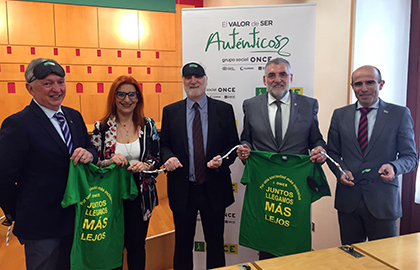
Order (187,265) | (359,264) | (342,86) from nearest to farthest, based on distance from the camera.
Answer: (359,264), (187,265), (342,86)

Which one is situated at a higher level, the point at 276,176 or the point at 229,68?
the point at 229,68

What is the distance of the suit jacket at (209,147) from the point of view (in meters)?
2.14

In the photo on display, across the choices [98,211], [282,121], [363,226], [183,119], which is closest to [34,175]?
[98,211]

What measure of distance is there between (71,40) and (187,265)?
18.5ft

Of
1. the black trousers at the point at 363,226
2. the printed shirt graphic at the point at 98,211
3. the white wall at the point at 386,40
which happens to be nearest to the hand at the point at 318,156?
the black trousers at the point at 363,226

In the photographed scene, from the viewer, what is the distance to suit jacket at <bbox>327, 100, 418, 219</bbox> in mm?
1938

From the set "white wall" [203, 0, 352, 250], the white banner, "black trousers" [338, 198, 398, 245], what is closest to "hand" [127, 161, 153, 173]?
the white banner

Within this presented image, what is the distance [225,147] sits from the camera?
224 cm

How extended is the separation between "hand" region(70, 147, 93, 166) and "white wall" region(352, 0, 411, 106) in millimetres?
2427

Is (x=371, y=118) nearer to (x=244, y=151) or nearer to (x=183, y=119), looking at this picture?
(x=244, y=151)

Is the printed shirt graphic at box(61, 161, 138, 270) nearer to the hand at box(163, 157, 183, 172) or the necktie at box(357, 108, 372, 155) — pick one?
the hand at box(163, 157, 183, 172)

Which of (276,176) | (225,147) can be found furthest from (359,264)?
(225,147)

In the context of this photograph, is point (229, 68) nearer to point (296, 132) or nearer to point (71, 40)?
point (296, 132)

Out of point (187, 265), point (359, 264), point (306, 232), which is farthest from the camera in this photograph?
point (187, 265)
